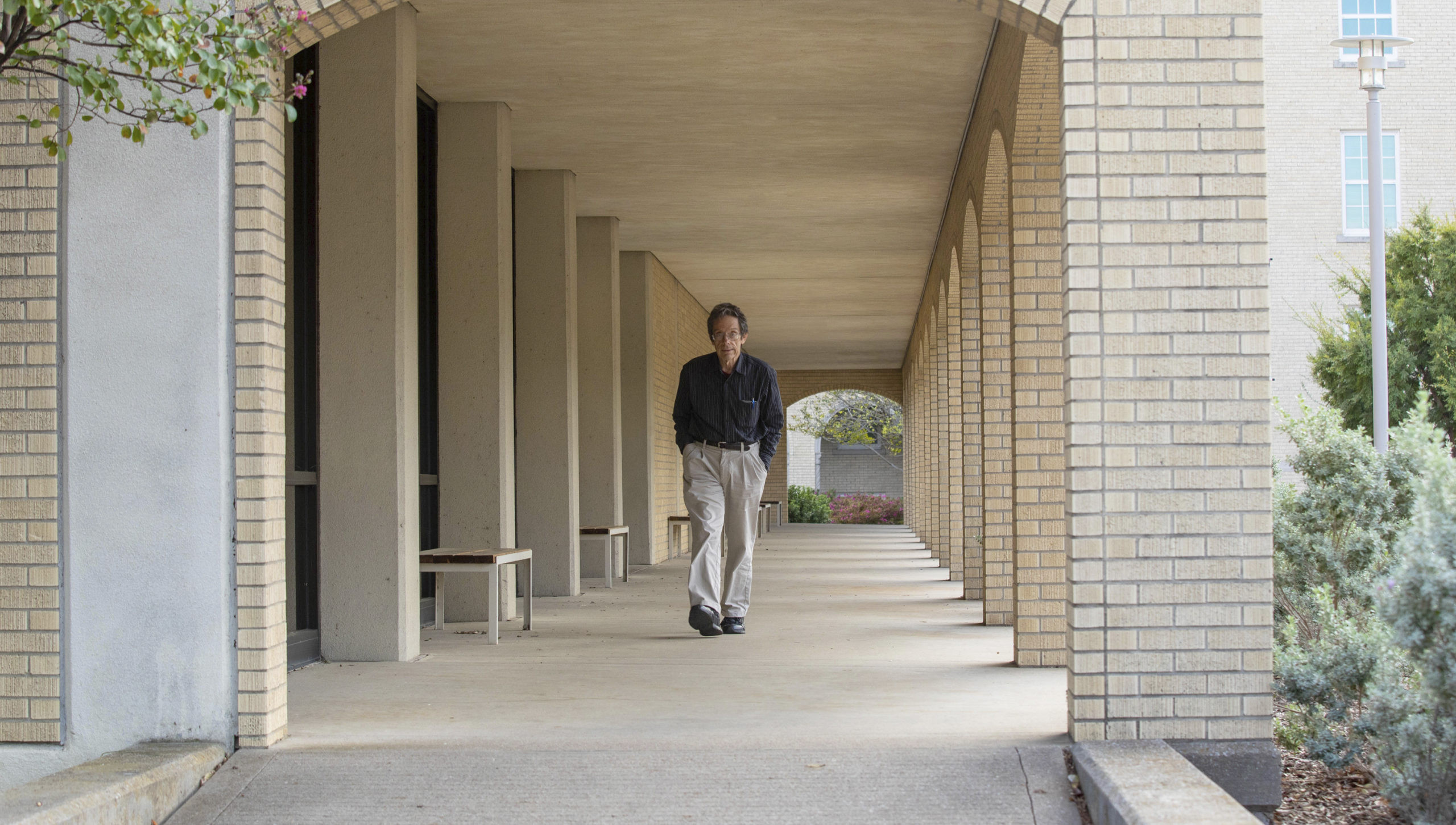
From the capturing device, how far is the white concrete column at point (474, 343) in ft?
25.2

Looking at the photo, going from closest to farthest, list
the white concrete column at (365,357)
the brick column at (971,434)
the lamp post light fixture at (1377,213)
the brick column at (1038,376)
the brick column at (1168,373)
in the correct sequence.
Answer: the brick column at (1168,373) → the brick column at (1038,376) → the white concrete column at (365,357) → the brick column at (971,434) → the lamp post light fixture at (1377,213)

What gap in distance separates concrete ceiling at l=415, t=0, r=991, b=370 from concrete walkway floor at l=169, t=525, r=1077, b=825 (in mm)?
2654

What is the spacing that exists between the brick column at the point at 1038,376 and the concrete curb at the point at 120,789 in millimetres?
3444

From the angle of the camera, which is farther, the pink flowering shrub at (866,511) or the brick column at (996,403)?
the pink flowering shrub at (866,511)

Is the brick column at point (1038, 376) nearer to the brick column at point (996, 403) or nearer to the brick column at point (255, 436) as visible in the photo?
the brick column at point (996, 403)

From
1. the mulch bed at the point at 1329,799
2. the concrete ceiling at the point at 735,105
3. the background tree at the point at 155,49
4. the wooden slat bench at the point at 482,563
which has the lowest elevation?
the mulch bed at the point at 1329,799

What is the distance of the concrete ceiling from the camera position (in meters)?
6.62

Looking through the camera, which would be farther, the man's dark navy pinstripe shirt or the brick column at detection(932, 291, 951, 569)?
the brick column at detection(932, 291, 951, 569)

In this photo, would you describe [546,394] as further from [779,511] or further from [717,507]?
[779,511]

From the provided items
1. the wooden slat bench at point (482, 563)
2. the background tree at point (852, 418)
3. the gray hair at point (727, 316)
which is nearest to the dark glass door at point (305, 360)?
the wooden slat bench at point (482, 563)

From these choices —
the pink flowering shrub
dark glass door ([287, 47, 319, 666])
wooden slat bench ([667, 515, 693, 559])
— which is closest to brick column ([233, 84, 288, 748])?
dark glass door ([287, 47, 319, 666])

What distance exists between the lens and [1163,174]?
3857 millimetres

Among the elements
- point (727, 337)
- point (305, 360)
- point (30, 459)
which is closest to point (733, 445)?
point (727, 337)

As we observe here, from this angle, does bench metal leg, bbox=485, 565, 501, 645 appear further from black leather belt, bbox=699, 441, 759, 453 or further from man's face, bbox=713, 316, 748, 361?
man's face, bbox=713, 316, 748, 361
